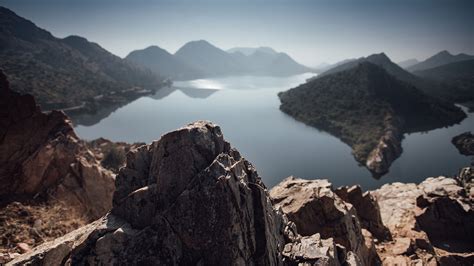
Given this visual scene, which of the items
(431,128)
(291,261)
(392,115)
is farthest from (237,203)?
(431,128)

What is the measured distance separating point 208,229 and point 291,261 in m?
4.96

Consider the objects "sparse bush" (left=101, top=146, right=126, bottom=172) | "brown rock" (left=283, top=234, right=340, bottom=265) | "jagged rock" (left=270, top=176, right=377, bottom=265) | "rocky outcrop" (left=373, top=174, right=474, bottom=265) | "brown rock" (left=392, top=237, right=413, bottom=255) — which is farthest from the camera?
"sparse bush" (left=101, top=146, right=126, bottom=172)

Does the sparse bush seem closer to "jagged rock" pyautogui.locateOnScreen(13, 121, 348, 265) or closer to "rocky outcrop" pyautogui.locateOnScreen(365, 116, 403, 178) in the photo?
"jagged rock" pyautogui.locateOnScreen(13, 121, 348, 265)

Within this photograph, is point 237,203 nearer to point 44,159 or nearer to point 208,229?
point 208,229

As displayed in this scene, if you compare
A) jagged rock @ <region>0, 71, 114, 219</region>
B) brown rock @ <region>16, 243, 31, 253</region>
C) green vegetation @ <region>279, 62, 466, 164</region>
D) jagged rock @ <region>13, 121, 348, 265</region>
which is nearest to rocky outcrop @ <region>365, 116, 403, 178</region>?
green vegetation @ <region>279, 62, 466, 164</region>

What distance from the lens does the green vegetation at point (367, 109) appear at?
121m

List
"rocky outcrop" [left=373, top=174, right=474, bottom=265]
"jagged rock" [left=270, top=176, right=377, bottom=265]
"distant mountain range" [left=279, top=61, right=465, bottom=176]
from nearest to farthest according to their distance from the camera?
"jagged rock" [left=270, top=176, right=377, bottom=265], "rocky outcrop" [left=373, top=174, right=474, bottom=265], "distant mountain range" [left=279, top=61, right=465, bottom=176]

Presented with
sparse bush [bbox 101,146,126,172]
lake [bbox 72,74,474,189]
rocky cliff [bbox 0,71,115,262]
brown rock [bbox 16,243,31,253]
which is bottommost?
lake [bbox 72,74,474,189]

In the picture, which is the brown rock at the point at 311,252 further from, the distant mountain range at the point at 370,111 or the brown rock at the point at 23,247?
the distant mountain range at the point at 370,111

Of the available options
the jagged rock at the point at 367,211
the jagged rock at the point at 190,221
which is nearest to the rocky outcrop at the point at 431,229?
the jagged rock at the point at 367,211

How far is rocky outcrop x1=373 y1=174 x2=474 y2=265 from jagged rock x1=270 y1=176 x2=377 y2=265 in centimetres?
343

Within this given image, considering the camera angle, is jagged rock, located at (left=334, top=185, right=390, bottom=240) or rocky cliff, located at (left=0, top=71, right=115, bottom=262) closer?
rocky cliff, located at (left=0, top=71, right=115, bottom=262)

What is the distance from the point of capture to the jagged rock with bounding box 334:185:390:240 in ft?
90.6

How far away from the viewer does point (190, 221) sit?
1210 cm
